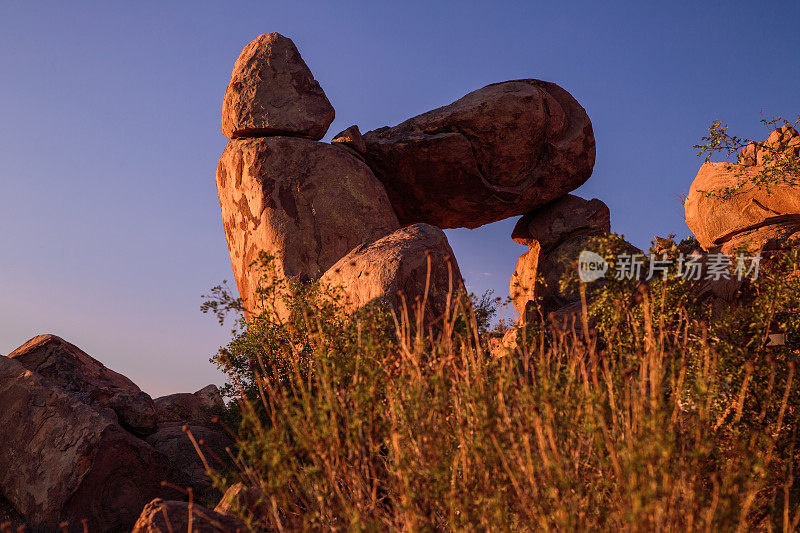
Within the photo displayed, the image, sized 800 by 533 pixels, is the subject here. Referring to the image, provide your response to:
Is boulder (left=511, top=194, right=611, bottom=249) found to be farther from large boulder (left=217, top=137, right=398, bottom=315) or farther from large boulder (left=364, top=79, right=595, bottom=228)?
large boulder (left=217, top=137, right=398, bottom=315)

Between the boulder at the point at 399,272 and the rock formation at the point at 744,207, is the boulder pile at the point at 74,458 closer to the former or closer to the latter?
the boulder at the point at 399,272

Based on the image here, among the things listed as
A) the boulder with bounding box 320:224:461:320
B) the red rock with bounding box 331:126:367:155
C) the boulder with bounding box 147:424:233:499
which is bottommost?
the boulder with bounding box 147:424:233:499

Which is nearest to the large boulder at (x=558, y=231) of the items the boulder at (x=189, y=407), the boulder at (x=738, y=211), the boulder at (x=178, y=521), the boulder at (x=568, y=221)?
the boulder at (x=568, y=221)

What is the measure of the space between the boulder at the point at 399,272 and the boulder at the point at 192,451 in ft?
10.1

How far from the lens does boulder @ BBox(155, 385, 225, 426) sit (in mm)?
12789

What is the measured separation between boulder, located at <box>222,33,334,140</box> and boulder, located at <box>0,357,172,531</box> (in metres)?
9.11

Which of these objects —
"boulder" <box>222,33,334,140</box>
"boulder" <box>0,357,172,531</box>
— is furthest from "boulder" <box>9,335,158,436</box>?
"boulder" <box>222,33,334,140</box>

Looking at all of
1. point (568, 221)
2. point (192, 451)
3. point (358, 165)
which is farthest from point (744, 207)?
point (192, 451)

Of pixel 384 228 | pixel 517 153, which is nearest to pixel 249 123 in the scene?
pixel 384 228

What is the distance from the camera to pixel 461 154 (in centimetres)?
1747

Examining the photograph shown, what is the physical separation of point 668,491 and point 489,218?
1729 cm

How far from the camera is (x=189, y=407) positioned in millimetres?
14352

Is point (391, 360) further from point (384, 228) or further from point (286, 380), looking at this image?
point (384, 228)

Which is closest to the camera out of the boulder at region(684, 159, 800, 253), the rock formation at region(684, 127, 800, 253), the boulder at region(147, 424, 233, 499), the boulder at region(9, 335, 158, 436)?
the boulder at region(9, 335, 158, 436)
